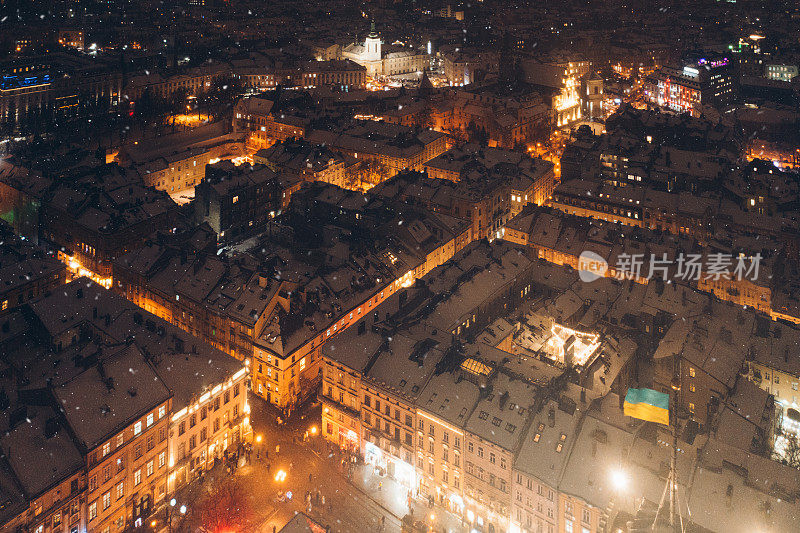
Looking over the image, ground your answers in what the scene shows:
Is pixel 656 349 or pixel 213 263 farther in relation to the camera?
pixel 213 263

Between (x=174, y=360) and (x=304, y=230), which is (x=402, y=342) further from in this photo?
(x=304, y=230)

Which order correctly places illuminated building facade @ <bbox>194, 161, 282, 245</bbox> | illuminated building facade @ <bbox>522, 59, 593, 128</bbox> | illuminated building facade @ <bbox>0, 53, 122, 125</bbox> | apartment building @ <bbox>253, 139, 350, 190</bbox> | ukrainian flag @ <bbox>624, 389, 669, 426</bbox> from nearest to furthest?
ukrainian flag @ <bbox>624, 389, 669, 426</bbox>
illuminated building facade @ <bbox>194, 161, 282, 245</bbox>
apartment building @ <bbox>253, 139, 350, 190</bbox>
illuminated building facade @ <bbox>0, 53, 122, 125</bbox>
illuminated building facade @ <bbox>522, 59, 593, 128</bbox>

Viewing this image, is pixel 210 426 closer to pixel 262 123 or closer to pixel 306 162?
pixel 306 162

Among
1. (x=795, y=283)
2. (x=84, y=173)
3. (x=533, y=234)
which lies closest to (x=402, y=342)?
(x=533, y=234)

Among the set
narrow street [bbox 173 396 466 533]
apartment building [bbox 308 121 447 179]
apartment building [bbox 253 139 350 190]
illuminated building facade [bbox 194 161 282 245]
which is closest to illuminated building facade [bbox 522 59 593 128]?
apartment building [bbox 308 121 447 179]

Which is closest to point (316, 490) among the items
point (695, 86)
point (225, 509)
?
point (225, 509)

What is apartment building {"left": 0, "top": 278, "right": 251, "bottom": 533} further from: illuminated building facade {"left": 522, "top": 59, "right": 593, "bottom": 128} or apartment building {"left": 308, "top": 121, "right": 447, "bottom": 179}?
illuminated building facade {"left": 522, "top": 59, "right": 593, "bottom": 128}
